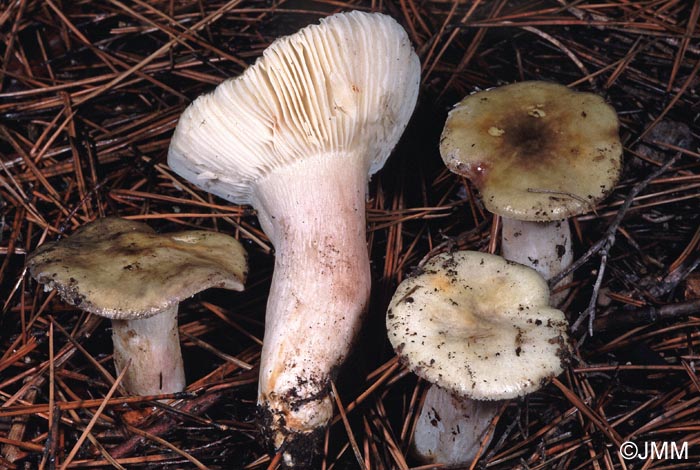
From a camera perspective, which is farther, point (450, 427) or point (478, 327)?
point (450, 427)

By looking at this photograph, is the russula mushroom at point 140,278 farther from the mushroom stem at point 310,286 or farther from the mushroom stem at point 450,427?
the mushroom stem at point 450,427

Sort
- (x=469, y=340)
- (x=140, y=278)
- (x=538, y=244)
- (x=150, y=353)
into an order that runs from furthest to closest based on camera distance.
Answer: (x=538, y=244)
(x=150, y=353)
(x=140, y=278)
(x=469, y=340)

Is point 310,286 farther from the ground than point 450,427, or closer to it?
farther from the ground

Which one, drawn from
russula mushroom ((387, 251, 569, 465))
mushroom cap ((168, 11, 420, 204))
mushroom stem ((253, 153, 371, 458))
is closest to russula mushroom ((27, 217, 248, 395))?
mushroom stem ((253, 153, 371, 458))

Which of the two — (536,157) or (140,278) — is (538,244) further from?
(140,278)

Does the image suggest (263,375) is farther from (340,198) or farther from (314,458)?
(340,198)

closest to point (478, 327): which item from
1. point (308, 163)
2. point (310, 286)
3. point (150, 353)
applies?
point (310, 286)

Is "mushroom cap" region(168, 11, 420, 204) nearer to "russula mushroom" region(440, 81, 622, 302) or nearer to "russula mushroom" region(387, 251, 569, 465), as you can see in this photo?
"russula mushroom" region(440, 81, 622, 302)
